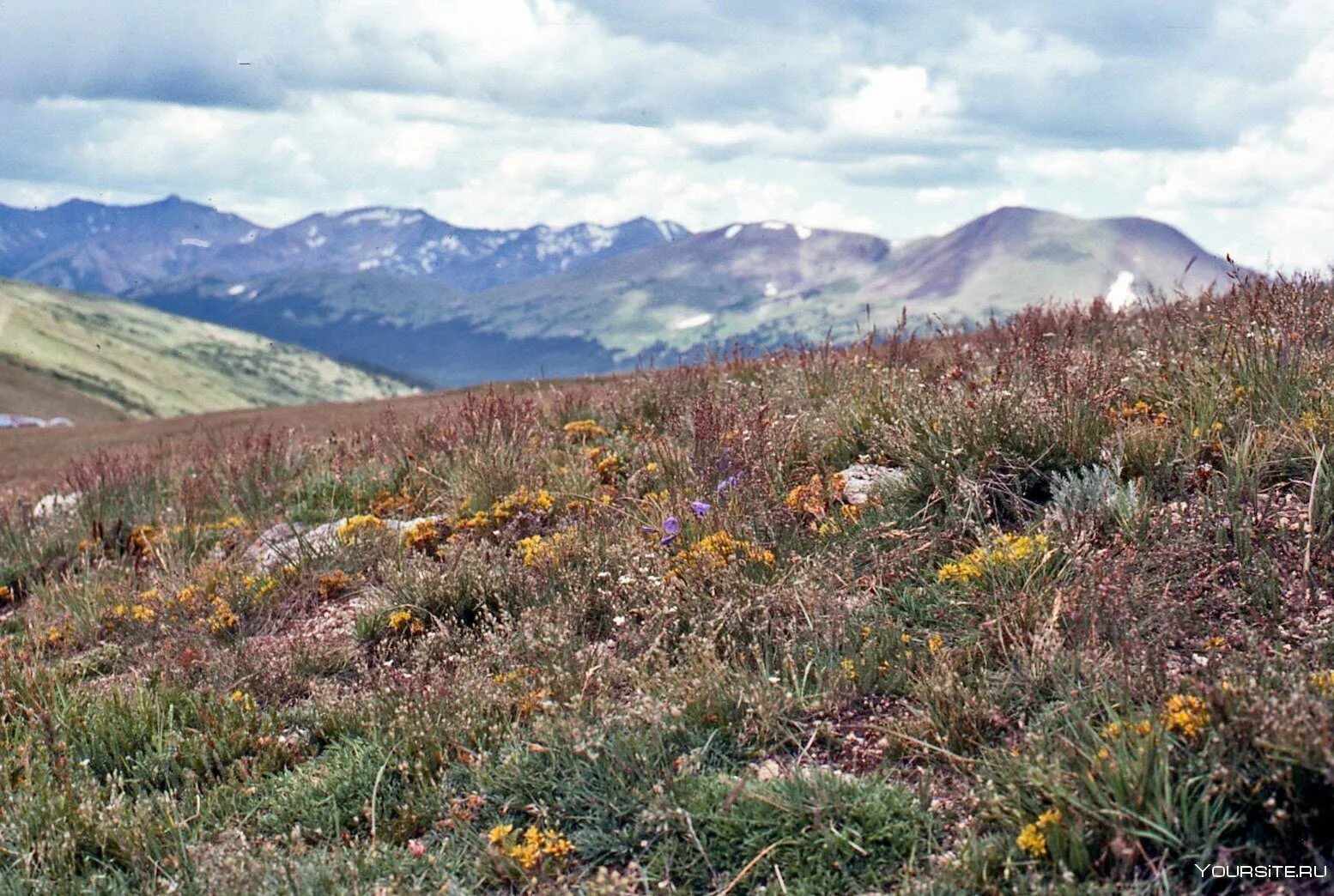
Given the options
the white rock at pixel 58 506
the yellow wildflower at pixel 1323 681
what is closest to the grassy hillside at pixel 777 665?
the yellow wildflower at pixel 1323 681

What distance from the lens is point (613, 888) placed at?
306cm

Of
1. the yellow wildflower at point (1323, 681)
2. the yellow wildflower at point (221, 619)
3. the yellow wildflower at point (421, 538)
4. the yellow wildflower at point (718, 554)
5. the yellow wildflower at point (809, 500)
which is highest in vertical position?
the yellow wildflower at point (809, 500)

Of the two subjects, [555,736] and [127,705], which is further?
[127,705]

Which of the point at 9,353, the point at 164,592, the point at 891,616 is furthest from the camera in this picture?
the point at 9,353

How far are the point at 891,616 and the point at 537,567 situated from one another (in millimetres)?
2032

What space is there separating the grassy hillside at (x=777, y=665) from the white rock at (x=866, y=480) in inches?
2.7

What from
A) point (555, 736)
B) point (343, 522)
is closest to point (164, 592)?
point (343, 522)

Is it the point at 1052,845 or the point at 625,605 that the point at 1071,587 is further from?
the point at 625,605

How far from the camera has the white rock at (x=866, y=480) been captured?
5637 millimetres

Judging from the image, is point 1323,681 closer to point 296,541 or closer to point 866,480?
point 866,480

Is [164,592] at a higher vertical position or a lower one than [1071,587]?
lower

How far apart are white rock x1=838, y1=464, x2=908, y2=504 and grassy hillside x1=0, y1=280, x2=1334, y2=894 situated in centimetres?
7

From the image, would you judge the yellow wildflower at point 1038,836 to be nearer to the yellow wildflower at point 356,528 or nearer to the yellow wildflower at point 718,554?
the yellow wildflower at point 718,554

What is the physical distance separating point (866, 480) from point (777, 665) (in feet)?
6.72
